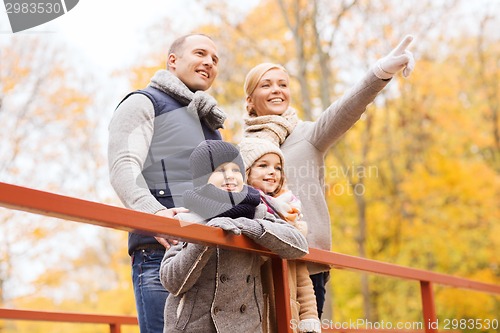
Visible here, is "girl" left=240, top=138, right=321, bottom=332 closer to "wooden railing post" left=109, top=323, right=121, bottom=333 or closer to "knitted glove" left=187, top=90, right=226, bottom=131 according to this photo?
"knitted glove" left=187, top=90, right=226, bottom=131

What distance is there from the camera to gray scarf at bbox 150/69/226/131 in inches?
118

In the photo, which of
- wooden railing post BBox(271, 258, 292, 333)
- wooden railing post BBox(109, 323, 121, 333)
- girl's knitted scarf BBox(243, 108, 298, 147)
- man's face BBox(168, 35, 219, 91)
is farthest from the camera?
wooden railing post BBox(109, 323, 121, 333)

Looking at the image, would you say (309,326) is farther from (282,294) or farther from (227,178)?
(227,178)

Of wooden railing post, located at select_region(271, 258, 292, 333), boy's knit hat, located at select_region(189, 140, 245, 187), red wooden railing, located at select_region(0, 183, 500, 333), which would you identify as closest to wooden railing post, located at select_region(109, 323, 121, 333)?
red wooden railing, located at select_region(0, 183, 500, 333)

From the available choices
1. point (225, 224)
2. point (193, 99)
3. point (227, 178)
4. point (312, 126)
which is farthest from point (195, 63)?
point (225, 224)

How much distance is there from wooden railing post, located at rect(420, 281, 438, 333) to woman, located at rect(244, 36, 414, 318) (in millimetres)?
843

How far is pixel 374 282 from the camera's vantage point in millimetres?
14719

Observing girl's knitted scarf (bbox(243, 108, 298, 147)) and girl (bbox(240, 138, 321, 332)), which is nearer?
girl (bbox(240, 138, 321, 332))

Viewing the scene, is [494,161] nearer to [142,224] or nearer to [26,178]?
[26,178]

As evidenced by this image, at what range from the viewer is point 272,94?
357 cm

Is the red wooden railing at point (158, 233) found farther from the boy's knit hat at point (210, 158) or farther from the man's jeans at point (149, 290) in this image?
the man's jeans at point (149, 290)

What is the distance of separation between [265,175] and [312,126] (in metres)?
0.70

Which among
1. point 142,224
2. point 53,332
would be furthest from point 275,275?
point 53,332

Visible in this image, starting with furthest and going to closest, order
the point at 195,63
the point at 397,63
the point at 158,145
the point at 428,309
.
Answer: the point at 428,309, the point at 397,63, the point at 195,63, the point at 158,145
